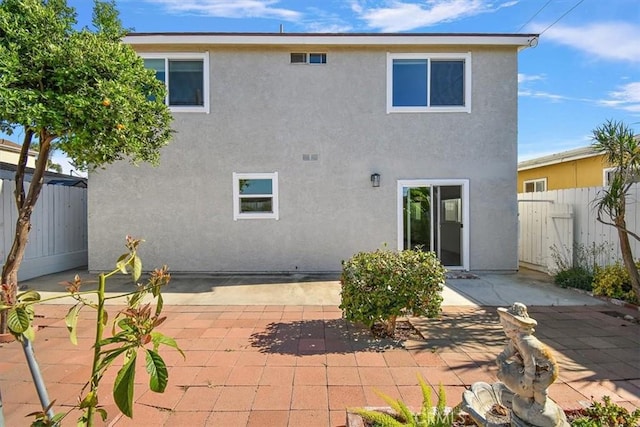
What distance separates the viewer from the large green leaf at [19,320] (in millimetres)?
1512

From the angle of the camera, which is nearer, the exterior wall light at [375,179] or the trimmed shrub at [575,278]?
the trimmed shrub at [575,278]

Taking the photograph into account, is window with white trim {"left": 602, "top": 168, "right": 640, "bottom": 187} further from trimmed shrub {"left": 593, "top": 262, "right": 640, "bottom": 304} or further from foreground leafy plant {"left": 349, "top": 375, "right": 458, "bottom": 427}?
foreground leafy plant {"left": 349, "top": 375, "right": 458, "bottom": 427}

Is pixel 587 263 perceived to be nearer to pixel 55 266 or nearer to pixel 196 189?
pixel 196 189

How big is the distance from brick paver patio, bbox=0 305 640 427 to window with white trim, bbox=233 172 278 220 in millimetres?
3872

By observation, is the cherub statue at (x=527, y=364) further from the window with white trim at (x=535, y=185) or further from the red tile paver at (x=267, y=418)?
the window with white trim at (x=535, y=185)

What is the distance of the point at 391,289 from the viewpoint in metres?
4.65

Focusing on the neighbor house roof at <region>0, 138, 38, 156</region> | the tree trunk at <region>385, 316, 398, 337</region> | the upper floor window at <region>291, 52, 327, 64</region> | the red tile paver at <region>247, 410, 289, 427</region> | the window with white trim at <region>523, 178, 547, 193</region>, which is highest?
the upper floor window at <region>291, 52, 327, 64</region>

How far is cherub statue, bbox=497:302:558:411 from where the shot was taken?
228 centimetres

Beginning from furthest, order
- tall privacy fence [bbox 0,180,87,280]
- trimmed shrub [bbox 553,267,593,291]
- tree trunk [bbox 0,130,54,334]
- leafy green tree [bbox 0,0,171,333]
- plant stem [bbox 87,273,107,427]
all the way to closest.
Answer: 1. tall privacy fence [bbox 0,180,87,280]
2. trimmed shrub [bbox 553,267,593,291]
3. tree trunk [bbox 0,130,54,334]
4. leafy green tree [bbox 0,0,171,333]
5. plant stem [bbox 87,273,107,427]

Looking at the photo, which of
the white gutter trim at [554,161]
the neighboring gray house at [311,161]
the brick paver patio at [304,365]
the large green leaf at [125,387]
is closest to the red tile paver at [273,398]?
the brick paver patio at [304,365]

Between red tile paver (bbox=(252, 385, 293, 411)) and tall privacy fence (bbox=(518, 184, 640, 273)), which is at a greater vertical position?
tall privacy fence (bbox=(518, 184, 640, 273))

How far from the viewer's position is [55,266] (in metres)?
9.73

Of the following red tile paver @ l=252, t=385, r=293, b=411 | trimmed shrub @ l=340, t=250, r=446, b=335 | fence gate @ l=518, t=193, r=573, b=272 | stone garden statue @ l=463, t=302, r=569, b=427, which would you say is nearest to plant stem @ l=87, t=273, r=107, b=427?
red tile paver @ l=252, t=385, r=293, b=411

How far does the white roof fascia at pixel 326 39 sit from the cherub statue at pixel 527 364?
8.43 m
